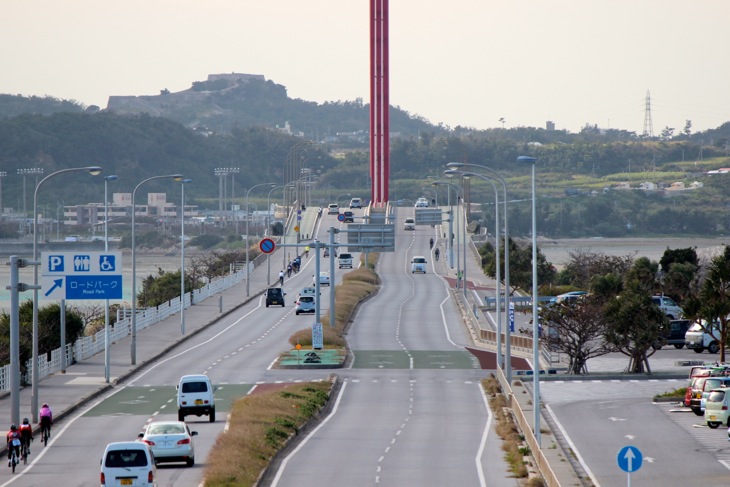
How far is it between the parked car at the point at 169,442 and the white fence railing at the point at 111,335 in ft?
67.1

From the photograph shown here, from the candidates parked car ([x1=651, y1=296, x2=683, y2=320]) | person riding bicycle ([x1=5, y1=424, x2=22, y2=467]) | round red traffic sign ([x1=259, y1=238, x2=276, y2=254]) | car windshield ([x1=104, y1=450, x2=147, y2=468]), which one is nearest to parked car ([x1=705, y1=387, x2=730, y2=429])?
car windshield ([x1=104, y1=450, x2=147, y2=468])

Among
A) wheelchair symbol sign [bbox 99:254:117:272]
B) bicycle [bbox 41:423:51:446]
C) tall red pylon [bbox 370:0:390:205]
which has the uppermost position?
tall red pylon [bbox 370:0:390:205]

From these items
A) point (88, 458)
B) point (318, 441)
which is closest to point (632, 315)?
point (318, 441)

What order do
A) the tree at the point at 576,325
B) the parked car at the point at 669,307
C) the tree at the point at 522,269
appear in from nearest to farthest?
1. the tree at the point at 576,325
2. the parked car at the point at 669,307
3. the tree at the point at 522,269

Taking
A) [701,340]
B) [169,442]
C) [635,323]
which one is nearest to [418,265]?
[701,340]

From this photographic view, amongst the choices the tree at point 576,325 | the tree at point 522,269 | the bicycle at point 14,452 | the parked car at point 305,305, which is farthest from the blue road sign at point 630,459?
the tree at point 522,269

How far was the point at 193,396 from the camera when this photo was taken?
1773 inches

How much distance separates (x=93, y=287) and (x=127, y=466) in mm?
24831

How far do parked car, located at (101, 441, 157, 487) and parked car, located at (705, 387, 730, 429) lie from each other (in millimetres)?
20433

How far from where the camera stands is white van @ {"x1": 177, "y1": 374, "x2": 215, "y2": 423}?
1768 inches

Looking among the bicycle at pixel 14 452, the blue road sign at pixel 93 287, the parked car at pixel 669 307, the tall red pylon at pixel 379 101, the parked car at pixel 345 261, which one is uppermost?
the tall red pylon at pixel 379 101

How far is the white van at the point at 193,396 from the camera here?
147 feet

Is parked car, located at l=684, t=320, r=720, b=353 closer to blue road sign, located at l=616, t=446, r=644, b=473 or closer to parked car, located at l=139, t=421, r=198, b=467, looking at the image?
parked car, located at l=139, t=421, r=198, b=467

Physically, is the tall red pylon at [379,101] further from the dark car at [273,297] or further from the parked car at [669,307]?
the parked car at [669,307]
